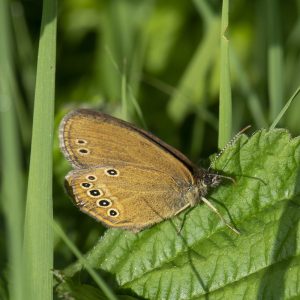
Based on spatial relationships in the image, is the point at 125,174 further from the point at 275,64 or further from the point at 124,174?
the point at 275,64

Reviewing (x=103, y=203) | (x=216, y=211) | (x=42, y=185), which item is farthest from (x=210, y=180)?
(x=42, y=185)

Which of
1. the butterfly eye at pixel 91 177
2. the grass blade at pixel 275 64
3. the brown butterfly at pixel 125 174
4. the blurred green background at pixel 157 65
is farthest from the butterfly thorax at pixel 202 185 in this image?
the blurred green background at pixel 157 65

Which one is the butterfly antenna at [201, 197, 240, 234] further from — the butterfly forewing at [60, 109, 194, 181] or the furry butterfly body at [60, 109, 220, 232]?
the butterfly forewing at [60, 109, 194, 181]

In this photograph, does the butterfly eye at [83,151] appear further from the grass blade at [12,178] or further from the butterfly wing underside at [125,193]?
the grass blade at [12,178]

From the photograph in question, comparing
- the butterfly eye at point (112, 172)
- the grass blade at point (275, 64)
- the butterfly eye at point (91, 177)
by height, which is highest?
the grass blade at point (275, 64)

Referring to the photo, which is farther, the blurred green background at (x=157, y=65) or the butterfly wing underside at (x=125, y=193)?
the blurred green background at (x=157, y=65)
